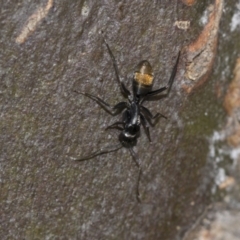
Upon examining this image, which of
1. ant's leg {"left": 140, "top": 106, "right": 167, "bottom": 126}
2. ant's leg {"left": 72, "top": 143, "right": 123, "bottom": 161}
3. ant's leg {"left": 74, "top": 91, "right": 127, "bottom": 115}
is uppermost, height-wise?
ant's leg {"left": 74, "top": 91, "right": 127, "bottom": 115}

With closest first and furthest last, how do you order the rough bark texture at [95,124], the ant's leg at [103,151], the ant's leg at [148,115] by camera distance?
the rough bark texture at [95,124] < the ant's leg at [103,151] < the ant's leg at [148,115]

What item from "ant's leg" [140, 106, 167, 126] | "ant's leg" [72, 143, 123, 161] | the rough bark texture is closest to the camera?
the rough bark texture

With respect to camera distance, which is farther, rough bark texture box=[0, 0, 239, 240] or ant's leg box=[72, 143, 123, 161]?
ant's leg box=[72, 143, 123, 161]

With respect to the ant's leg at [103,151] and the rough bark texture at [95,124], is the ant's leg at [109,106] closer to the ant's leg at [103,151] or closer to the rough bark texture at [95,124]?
the rough bark texture at [95,124]

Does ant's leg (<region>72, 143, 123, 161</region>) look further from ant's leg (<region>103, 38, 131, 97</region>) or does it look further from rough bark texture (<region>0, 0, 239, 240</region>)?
ant's leg (<region>103, 38, 131, 97</region>)

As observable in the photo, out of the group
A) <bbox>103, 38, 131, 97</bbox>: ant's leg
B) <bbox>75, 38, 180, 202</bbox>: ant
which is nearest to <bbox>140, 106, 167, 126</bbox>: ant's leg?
<bbox>75, 38, 180, 202</bbox>: ant

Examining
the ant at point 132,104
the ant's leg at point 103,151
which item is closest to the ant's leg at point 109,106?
the ant at point 132,104

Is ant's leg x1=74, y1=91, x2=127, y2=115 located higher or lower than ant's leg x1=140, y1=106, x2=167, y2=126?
higher
